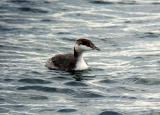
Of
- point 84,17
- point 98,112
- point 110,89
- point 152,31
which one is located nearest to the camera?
point 98,112

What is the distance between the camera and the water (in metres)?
19.2

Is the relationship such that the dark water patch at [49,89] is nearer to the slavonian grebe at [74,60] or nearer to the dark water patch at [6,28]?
the slavonian grebe at [74,60]

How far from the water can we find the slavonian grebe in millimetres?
286

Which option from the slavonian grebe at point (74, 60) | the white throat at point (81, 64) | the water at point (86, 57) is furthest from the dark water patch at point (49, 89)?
the white throat at point (81, 64)

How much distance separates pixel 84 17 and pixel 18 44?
15.4 ft

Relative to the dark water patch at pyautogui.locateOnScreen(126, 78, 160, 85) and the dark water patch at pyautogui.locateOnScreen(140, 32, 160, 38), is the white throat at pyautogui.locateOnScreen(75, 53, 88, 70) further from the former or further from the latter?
the dark water patch at pyautogui.locateOnScreen(140, 32, 160, 38)

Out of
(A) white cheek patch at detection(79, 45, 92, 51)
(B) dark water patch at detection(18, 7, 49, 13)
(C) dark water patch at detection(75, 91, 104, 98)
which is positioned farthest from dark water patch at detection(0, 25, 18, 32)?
(C) dark water patch at detection(75, 91, 104, 98)

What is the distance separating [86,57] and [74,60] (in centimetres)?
164

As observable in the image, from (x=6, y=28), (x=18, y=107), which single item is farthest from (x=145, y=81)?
(x=6, y=28)

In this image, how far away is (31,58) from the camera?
23922 mm

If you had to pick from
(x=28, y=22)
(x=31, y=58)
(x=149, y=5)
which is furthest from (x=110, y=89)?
(x=149, y=5)

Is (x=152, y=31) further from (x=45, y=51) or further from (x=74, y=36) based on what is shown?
(x=45, y=51)

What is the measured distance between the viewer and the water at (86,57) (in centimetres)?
1917

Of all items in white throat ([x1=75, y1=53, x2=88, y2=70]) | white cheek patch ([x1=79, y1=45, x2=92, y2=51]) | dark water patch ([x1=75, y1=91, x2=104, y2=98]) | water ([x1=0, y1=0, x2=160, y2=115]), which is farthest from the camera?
white cheek patch ([x1=79, y1=45, x2=92, y2=51])
